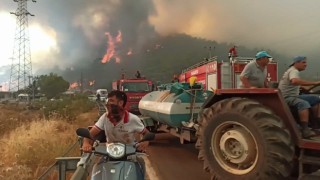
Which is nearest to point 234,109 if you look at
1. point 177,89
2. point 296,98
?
point 296,98

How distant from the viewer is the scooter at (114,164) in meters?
3.84

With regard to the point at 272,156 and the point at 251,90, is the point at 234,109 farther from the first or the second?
the point at 272,156

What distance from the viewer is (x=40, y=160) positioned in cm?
895

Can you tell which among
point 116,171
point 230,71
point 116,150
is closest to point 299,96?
point 116,150

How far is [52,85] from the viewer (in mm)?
Result: 96875

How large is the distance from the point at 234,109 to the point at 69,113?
1654 centimetres

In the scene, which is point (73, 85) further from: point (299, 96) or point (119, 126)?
point (119, 126)

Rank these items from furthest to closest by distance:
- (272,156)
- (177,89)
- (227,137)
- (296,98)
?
(177,89)
(227,137)
(296,98)
(272,156)

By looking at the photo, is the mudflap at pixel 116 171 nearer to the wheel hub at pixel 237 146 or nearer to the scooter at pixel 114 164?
the scooter at pixel 114 164

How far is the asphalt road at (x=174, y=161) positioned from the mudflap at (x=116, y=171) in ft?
12.2

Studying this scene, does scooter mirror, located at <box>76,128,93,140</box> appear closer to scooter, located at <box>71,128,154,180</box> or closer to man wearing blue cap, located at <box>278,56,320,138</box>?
scooter, located at <box>71,128,154,180</box>

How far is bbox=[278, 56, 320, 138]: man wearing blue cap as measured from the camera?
5426 millimetres

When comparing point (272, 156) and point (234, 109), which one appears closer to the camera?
point (272, 156)

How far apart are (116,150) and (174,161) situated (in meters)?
5.77
